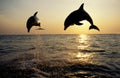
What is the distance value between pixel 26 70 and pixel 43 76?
2.29m

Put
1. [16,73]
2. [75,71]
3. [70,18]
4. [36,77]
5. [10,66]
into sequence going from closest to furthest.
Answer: [70,18] < [36,77] < [16,73] < [75,71] < [10,66]

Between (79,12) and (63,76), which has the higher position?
(79,12)

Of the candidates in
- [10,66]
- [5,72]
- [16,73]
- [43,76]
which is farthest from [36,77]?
[10,66]

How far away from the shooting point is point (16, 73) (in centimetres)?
1569

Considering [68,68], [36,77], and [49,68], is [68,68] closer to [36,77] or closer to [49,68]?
[49,68]

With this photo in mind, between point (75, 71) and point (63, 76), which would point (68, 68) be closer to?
point (75, 71)

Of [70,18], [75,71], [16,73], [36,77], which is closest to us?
[70,18]

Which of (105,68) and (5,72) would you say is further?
(105,68)

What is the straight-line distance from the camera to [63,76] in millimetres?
15094

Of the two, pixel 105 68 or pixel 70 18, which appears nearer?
pixel 70 18

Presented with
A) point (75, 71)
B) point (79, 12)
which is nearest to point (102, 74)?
point (75, 71)

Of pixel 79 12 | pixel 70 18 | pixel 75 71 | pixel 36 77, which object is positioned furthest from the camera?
pixel 75 71

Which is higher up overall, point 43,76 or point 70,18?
point 70,18

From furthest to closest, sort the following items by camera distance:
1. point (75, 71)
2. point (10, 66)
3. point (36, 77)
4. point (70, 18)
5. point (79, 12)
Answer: point (10, 66) → point (75, 71) → point (36, 77) → point (79, 12) → point (70, 18)
